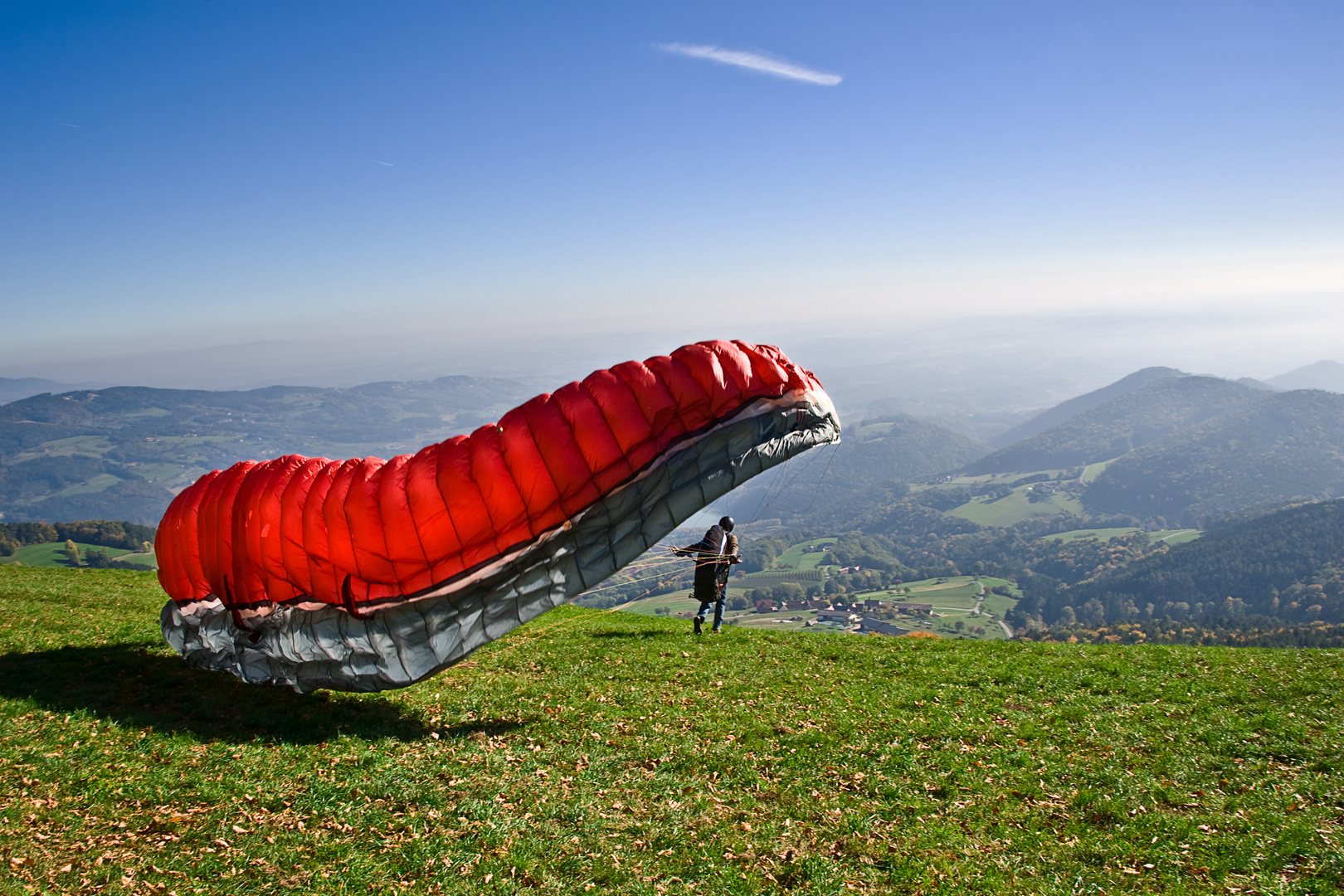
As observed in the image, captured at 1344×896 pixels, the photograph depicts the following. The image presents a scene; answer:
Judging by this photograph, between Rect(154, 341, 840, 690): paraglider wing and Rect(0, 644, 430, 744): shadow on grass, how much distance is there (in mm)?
617

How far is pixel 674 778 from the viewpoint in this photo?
10.6 meters

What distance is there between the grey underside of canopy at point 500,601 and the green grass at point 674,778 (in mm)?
983

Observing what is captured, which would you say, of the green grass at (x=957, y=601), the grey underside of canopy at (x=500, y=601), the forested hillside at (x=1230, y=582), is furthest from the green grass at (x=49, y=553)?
the forested hillside at (x=1230, y=582)

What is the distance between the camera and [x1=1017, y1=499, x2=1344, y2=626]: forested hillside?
145m

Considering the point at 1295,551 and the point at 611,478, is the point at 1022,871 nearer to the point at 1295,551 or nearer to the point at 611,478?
the point at 611,478

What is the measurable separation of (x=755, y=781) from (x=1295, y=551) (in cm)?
21240

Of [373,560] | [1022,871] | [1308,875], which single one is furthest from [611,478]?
[1308,875]

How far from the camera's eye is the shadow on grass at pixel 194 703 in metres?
11.2

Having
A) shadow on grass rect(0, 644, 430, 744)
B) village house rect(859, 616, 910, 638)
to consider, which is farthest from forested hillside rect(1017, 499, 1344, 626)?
shadow on grass rect(0, 644, 430, 744)

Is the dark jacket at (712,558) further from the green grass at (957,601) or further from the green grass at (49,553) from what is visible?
the green grass at (957,601)

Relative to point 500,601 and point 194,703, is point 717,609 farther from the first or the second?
point 194,703

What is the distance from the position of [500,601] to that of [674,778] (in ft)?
13.8

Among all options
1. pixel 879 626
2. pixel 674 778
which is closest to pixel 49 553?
pixel 674 778

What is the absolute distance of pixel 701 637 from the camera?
18641mm
